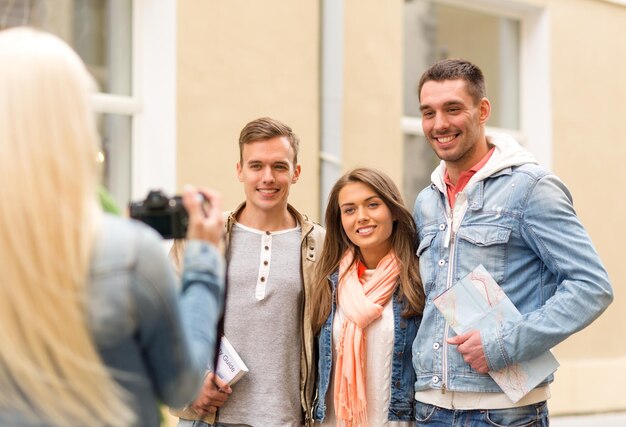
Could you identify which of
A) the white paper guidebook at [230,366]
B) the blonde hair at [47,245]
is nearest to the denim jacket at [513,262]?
the white paper guidebook at [230,366]

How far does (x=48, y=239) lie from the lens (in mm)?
1870

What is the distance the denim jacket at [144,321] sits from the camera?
1927 millimetres

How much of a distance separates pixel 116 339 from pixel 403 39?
6.07 meters

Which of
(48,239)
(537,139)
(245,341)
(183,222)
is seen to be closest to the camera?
(48,239)

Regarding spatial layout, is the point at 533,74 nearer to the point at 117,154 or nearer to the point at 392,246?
the point at 117,154

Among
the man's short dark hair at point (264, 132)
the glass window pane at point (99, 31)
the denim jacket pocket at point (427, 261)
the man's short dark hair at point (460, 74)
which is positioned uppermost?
the glass window pane at point (99, 31)

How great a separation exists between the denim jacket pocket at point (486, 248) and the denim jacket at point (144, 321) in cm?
154

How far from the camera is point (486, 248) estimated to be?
136 inches

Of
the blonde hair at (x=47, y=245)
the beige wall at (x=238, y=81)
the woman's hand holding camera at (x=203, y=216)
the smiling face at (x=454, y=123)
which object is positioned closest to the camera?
the blonde hair at (x=47, y=245)

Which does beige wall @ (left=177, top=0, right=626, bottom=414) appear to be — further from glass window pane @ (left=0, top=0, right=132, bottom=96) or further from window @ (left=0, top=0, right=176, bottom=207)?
glass window pane @ (left=0, top=0, right=132, bottom=96)

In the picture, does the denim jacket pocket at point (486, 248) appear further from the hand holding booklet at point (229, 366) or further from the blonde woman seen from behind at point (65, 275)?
the blonde woman seen from behind at point (65, 275)

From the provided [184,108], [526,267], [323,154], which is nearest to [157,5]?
[184,108]

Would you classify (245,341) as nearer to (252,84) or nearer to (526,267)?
(526,267)

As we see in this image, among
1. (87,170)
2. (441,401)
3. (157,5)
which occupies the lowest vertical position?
(441,401)
